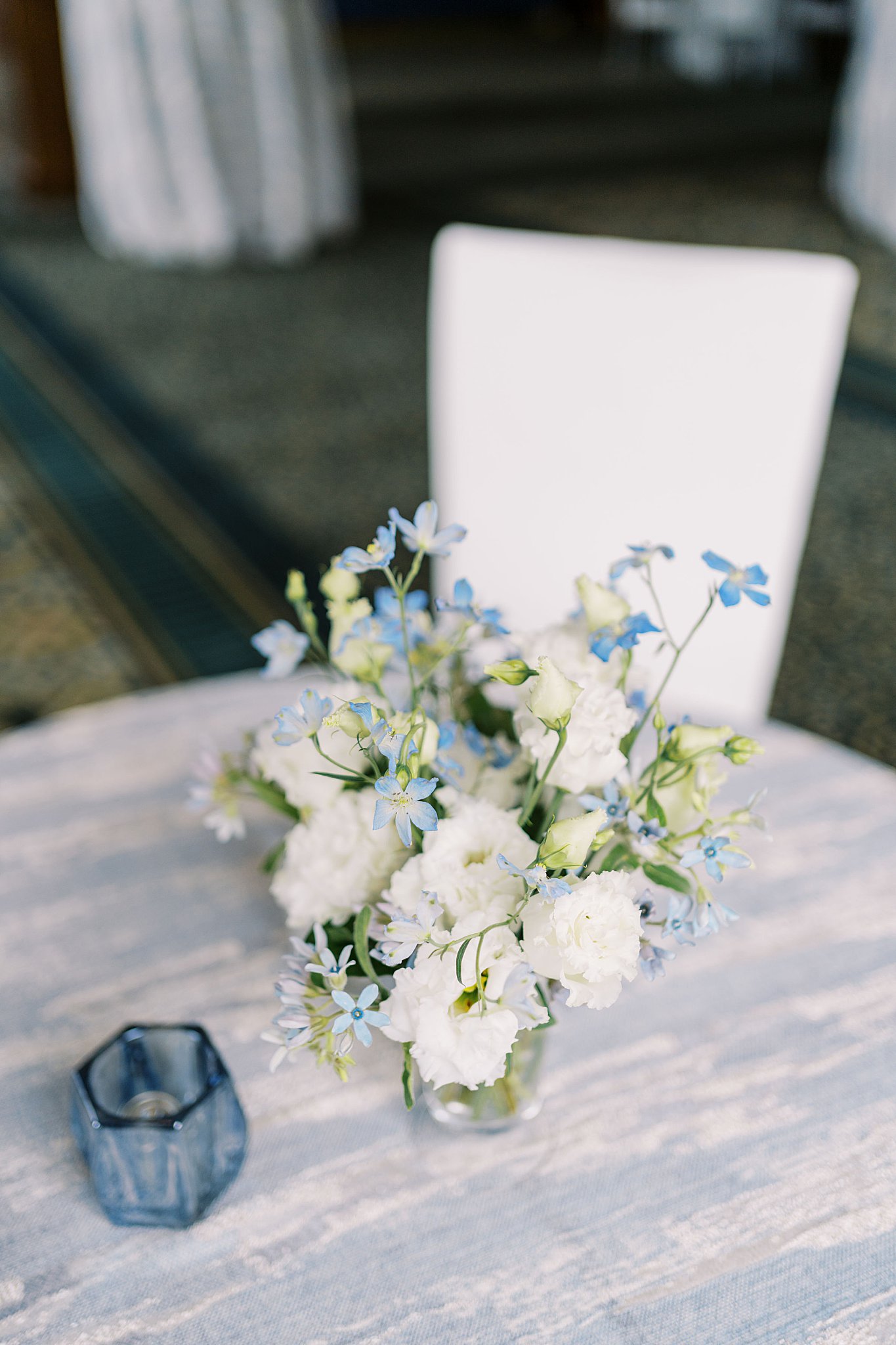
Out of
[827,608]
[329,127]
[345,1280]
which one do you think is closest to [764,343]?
[345,1280]

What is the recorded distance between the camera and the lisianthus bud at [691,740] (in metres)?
0.71

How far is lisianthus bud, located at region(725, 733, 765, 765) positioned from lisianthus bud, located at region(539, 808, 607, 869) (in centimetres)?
11

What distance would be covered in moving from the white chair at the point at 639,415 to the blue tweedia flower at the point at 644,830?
526mm

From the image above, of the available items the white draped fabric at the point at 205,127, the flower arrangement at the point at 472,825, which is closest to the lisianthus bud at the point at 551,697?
the flower arrangement at the point at 472,825

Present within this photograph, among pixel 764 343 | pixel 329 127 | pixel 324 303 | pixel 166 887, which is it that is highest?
pixel 764 343

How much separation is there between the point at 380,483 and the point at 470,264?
→ 2041mm

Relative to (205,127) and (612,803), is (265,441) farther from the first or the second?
(612,803)

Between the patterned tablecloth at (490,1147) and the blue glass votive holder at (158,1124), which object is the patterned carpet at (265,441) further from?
the blue glass votive holder at (158,1124)

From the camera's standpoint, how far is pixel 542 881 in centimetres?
61

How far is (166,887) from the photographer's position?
1.02 metres

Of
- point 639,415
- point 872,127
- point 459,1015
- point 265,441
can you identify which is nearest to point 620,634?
point 459,1015

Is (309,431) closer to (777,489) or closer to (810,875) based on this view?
(777,489)

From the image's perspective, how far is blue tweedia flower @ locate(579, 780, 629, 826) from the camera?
2.27 feet

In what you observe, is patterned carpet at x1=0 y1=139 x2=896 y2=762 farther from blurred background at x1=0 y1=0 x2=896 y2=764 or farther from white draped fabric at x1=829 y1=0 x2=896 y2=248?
white draped fabric at x1=829 y1=0 x2=896 y2=248
